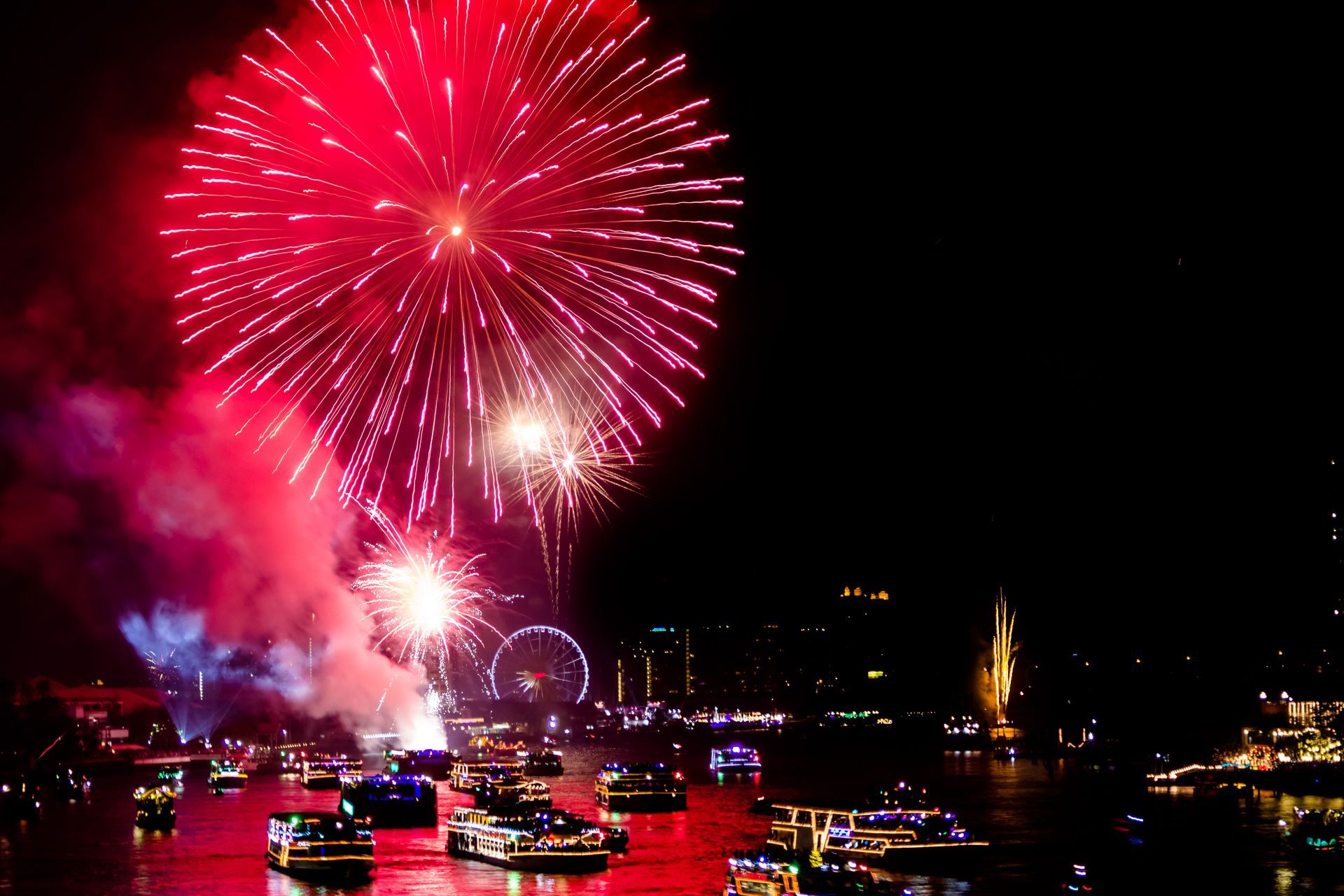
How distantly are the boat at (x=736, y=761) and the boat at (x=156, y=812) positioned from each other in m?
31.9

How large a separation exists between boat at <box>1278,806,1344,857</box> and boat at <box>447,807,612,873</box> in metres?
17.3

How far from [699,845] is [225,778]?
3112cm

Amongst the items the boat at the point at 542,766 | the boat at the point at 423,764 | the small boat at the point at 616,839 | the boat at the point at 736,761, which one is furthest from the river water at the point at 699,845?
the boat at the point at 736,761

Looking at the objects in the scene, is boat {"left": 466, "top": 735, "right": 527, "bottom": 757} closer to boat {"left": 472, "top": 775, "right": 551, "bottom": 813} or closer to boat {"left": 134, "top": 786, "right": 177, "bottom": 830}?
boat {"left": 472, "top": 775, "right": 551, "bottom": 813}

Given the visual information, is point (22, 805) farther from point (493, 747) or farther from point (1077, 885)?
point (1077, 885)

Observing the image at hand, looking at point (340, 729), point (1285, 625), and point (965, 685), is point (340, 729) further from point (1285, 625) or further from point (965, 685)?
point (965, 685)

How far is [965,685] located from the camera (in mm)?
139000

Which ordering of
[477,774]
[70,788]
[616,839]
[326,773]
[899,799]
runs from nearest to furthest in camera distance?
1. [616,839]
2. [899,799]
3. [477,774]
4. [70,788]
5. [326,773]

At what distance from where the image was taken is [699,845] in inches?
1431

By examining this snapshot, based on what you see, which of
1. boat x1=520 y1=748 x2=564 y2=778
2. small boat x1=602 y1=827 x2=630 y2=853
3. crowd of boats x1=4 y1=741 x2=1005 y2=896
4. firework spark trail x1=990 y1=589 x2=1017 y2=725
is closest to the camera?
crowd of boats x1=4 y1=741 x2=1005 y2=896

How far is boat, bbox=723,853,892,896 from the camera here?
2533 centimetres

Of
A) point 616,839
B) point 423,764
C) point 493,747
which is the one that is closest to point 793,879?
point 616,839

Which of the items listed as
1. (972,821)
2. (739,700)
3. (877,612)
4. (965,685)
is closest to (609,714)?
(739,700)

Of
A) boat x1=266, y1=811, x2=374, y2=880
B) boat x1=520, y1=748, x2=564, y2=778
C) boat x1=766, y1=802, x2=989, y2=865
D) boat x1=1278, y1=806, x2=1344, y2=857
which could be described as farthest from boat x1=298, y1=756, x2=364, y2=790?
boat x1=1278, y1=806, x2=1344, y2=857
